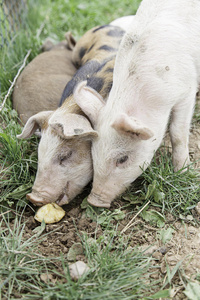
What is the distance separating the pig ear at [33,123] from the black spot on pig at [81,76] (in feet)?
0.92

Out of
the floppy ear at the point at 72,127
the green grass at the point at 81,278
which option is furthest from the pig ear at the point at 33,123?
the green grass at the point at 81,278

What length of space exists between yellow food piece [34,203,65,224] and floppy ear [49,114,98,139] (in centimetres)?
66

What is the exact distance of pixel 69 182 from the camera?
11.2 ft

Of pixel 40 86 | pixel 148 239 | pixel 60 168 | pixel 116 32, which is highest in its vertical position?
pixel 116 32

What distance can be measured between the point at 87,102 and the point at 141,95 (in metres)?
0.45

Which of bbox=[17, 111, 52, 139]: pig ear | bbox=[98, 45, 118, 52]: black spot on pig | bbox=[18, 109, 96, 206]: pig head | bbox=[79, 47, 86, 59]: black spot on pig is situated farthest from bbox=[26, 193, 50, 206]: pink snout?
bbox=[79, 47, 86, 59]: black spot on pig

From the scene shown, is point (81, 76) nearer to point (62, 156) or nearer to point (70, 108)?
point (70, 108)

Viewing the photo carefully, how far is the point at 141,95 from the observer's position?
10.0ft

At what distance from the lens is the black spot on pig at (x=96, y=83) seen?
3578mm

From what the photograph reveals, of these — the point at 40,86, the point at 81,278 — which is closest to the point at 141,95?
the point at 81,278

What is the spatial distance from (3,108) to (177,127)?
74.4 inches

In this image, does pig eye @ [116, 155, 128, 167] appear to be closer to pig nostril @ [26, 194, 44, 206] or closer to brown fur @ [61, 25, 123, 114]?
brown fur @ [61, 25, 123, 114]

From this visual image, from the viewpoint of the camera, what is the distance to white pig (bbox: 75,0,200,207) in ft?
10.0

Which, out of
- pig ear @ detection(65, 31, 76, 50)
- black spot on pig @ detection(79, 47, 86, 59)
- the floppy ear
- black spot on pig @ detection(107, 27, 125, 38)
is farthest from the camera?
pig ear @ detection(65, 31, 76, 50)
